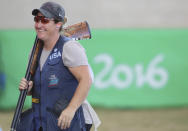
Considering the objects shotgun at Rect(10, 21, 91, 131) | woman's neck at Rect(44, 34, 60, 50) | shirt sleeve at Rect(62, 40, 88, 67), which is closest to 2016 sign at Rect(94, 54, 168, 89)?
shotgun at Rect(10, 21, 91, 131)

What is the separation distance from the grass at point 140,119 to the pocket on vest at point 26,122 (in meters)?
2.98

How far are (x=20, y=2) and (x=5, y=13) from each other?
0.35 metres

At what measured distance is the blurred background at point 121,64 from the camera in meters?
7.43

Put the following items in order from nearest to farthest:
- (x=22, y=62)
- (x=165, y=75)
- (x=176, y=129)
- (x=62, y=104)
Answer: (x=62, y=104) < (x=176, y=129) < (x=22, y=62) < (x=165, y=75)

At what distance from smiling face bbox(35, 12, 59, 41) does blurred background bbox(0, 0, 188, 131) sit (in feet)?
14.4

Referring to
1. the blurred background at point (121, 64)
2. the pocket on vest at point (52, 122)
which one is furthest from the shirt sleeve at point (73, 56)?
the blurred background at point (121, 64)

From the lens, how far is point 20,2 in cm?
806

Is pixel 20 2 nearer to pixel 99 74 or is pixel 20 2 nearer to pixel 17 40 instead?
pixel 17 40

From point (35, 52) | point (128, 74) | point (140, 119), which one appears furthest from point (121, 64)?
point (35, 52)

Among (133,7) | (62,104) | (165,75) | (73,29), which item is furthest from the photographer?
(133,7)

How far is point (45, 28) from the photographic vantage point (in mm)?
2975

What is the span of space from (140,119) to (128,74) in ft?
3.50

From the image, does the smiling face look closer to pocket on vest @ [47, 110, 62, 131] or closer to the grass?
pocket on vest @ [47, 110, 62, 131]

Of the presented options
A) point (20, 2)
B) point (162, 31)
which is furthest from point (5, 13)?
point (162, 31)
